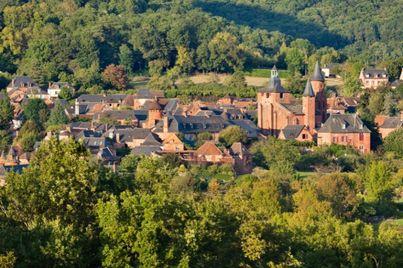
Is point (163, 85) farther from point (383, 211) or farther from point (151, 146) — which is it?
point (383, 211)

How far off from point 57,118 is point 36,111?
9.52 feet

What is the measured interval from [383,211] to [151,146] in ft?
56.2

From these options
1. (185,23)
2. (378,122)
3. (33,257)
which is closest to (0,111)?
(378,122)

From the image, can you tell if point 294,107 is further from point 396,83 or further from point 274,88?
point 396,83

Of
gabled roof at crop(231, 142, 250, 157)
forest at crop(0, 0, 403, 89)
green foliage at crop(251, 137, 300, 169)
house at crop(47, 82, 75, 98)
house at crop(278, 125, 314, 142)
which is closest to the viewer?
green foliage at crop(251, 137, 300, 169)

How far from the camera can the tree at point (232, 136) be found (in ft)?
218

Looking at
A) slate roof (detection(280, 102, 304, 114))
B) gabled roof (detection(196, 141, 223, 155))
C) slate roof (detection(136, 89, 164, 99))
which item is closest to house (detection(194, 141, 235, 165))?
gabled roof (detection(196, 141, 223, 155))

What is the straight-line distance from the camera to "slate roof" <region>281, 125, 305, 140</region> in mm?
68375

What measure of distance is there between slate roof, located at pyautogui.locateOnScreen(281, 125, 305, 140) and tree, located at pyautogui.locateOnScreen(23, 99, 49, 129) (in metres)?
15.6

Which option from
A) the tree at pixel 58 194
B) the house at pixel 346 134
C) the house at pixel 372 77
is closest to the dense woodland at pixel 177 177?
the tree at pixel 58 194

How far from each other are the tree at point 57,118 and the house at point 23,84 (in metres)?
10.3

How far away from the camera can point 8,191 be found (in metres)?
31.8

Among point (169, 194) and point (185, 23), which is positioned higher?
point (169, 194)

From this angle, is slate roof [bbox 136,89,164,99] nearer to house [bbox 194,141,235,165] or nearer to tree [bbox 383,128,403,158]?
house [bbox 194,141,235,165]
